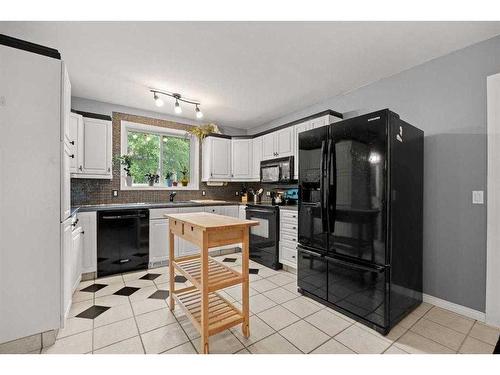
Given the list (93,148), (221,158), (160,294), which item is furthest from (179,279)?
(221,158)

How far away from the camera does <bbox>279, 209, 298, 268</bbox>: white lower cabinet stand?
319cm

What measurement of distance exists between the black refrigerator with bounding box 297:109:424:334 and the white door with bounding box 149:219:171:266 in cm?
212

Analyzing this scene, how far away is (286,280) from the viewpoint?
3.04 meters

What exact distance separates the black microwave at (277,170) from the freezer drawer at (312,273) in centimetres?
146

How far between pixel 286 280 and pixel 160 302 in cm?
153

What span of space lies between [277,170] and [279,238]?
119cm

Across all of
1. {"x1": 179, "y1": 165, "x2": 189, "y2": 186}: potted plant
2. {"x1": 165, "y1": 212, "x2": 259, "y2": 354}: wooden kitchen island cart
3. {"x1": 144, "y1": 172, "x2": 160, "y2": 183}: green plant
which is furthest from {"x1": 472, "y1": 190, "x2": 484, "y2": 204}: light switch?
{"x1": 144, "y1": 172, "x2": 160, "y2": 183}: green plant

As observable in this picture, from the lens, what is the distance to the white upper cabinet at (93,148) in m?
3.20

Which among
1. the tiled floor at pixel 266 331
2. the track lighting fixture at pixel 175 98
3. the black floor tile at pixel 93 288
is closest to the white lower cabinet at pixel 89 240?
the black floor tile at pixel 93 288

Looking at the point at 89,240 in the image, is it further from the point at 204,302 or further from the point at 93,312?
the point at 204,302

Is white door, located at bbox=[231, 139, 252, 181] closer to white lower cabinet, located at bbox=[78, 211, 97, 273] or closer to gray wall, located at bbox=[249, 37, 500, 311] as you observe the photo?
white lower cabinet, located at bbox=[78, 211, 97, 273]

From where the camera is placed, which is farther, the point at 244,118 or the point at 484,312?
the point at 244,118
